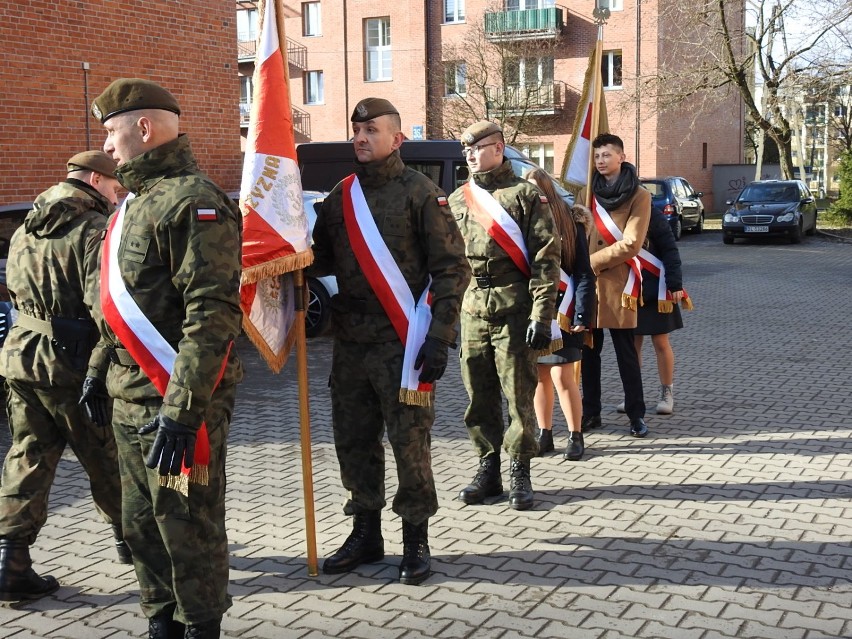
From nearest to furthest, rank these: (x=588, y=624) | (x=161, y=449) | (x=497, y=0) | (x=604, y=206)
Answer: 1. (x=161, y=449)
2. (x=588, y=624)
3. (x=604, y=206)
4. (x=497, y=0)

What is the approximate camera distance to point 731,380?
379 inches

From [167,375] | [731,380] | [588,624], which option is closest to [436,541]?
[588,624]

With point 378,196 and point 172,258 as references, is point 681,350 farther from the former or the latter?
point 172,258

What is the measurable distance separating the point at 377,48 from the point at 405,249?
39.6 meters

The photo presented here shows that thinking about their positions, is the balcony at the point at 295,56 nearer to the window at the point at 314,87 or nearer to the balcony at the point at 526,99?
the window at the point at 314,87

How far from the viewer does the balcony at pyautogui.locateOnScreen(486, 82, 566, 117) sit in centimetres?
3825

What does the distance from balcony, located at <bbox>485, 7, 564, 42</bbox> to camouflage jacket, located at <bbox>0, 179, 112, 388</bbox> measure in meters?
36.1

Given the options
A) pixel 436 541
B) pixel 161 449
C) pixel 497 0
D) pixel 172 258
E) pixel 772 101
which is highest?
pixel 497 0

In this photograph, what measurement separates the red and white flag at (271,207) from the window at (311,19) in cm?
4124

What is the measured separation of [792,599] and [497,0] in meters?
38.5

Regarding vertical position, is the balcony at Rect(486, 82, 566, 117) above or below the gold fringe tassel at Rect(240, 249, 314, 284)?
above

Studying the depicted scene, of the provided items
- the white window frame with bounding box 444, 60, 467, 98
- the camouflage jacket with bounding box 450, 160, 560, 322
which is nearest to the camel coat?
the camouflage jacket with bounding box 450, 160, 560, 322

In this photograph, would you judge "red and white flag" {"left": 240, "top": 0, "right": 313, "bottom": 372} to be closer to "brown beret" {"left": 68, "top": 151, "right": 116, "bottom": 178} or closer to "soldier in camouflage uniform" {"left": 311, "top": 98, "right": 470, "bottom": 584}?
"soldier in camouflage uniform" {"left": 311, "top": 98, "right": 470, "bottom": 584}

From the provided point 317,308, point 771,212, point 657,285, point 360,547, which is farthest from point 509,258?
point 771,212
